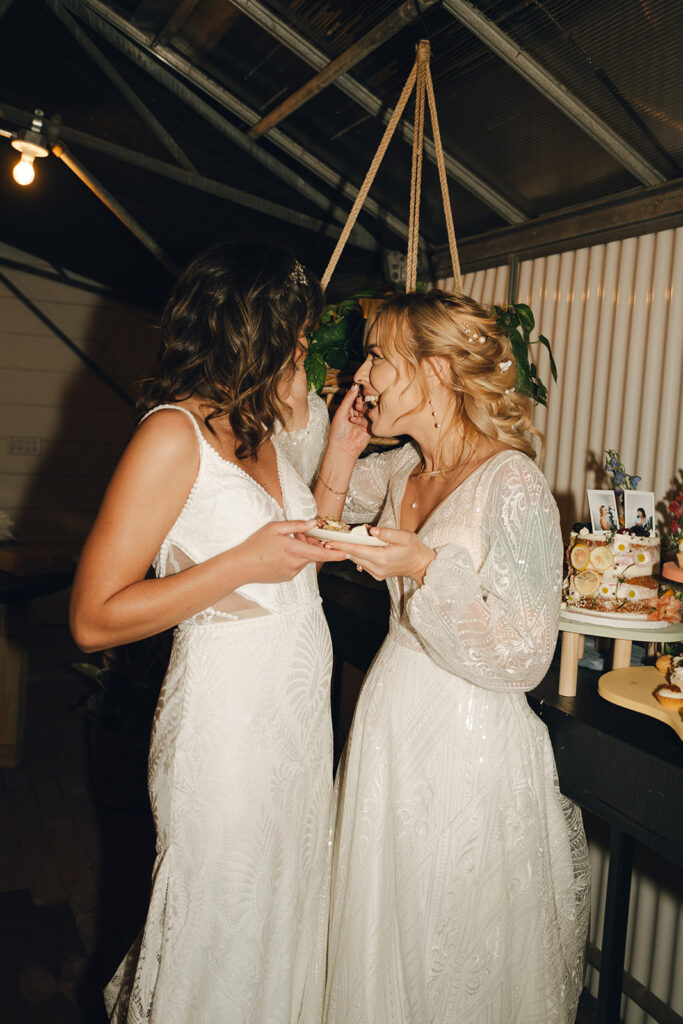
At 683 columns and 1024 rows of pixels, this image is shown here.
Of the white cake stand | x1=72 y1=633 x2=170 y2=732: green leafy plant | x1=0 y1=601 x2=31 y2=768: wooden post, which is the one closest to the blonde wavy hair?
the white cake stand

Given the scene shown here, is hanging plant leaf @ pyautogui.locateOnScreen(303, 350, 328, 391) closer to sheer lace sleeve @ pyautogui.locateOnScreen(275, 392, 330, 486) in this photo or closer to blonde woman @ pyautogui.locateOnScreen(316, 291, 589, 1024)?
sheer lace sleeve @ pyautogui.locateOnScreen(275, 392, 330, 486)

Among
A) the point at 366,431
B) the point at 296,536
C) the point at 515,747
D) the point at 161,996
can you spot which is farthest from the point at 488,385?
the point at 161,996

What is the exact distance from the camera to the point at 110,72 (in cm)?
283

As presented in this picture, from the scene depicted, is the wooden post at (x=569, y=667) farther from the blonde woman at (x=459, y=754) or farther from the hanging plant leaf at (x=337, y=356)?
the hanging plant leaf at (x=337, y=356)

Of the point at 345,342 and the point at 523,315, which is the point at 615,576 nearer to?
the point at 523,315

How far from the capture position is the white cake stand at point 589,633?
1.74 meters

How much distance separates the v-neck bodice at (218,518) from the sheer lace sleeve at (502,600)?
0.31 meters

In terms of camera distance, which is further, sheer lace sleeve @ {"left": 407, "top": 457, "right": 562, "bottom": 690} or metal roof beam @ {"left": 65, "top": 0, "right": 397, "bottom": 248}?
metal roof beam @ {"left": 65, "top": 0, "right": 397, "bottom": 248}

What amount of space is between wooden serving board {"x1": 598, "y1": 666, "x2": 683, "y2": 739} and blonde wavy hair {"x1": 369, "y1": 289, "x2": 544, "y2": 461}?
57 cm

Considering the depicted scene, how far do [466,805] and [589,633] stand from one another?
52cm

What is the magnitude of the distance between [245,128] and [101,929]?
3.16m

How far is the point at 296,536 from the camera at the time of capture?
137 centimetres

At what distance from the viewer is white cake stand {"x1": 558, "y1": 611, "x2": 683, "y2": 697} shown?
1.74m

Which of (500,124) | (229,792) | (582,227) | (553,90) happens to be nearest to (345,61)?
(500,124)
